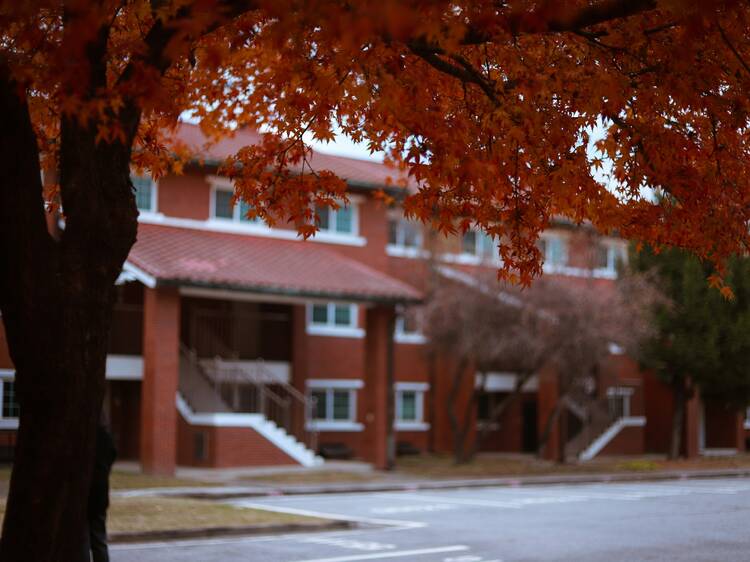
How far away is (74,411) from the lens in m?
6.93

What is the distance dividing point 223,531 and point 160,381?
1089 cm

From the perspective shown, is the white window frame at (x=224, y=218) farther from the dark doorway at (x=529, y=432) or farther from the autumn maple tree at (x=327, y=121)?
the autumn maple tree at (x=327, y=121)

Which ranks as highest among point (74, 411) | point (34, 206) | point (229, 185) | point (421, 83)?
point (229, 185)

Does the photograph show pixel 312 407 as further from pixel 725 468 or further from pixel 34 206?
pixel 34 206

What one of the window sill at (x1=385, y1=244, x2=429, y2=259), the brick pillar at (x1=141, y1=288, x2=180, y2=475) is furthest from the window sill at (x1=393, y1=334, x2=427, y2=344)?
the brick pillar at (x1=141, y1=288, x2=180, y2=475)

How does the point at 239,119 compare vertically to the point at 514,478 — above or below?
above

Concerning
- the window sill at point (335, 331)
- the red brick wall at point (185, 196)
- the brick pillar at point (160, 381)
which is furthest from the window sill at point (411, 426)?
the brick pillar at point (160, 381)

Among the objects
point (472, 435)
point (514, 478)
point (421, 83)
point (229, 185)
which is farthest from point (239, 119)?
point (472, 435)

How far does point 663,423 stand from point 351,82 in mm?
35572

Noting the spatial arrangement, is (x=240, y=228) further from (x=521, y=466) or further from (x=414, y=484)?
(x=521, y=466)

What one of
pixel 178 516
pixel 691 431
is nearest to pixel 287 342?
pixel 691 431

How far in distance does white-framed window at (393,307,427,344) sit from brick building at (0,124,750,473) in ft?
0.24

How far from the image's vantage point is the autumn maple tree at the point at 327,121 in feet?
21.7

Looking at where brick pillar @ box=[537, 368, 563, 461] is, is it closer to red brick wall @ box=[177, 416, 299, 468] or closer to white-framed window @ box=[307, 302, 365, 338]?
white-framed window @ box=[307, 302, 365, 338]
